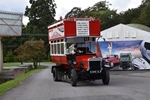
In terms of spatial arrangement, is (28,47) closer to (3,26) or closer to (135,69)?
(3,26)

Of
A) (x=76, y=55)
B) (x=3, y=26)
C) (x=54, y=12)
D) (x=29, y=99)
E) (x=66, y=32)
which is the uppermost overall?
(x=54, y=12)

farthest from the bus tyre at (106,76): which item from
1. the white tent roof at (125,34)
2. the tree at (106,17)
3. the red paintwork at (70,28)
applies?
the tree at (106,17)

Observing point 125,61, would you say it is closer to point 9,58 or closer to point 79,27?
point 79,27

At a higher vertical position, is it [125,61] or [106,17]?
[106,17]

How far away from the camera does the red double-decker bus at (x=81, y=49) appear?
18.9 meters

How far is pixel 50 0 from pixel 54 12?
155 inches

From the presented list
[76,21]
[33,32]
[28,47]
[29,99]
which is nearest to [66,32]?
[76,21]

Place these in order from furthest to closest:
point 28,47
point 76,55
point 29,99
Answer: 1. point 28,47
2. point 76,55
3. point 29,99

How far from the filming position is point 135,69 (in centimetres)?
3438

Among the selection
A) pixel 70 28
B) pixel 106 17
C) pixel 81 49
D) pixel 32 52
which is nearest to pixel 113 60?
pixel 81 49

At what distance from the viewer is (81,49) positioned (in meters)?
20.6

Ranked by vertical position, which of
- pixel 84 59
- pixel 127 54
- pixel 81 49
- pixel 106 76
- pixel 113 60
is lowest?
pixel 106 76

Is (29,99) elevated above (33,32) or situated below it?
below

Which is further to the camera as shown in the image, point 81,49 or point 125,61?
point 125,61
